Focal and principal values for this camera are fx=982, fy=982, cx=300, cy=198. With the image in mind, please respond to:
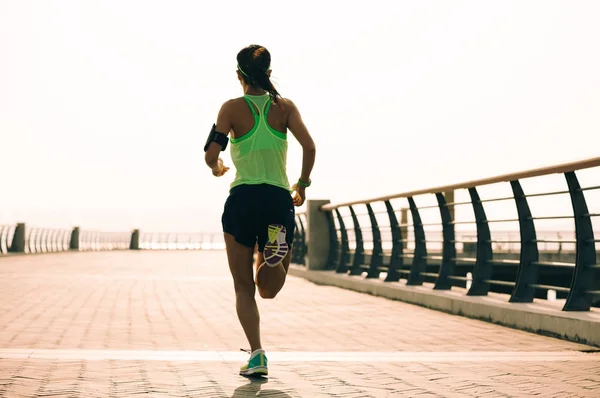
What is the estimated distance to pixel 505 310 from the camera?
927 centimetres

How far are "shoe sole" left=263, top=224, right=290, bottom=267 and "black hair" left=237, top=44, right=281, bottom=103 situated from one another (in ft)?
2.65

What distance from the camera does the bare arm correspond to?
586 cm

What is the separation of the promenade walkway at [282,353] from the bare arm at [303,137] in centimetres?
129

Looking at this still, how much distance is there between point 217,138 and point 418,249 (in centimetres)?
768

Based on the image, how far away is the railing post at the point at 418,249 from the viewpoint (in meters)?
13.0

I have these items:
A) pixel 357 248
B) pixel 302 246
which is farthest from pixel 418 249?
pixel 302 246

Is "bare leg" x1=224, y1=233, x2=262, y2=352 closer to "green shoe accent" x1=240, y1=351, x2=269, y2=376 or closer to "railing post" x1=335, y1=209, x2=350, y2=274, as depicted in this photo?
"green shoe accent" x1=240, y1=351, x2=269, y2=376

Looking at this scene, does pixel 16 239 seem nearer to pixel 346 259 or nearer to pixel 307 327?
pixel 346 259

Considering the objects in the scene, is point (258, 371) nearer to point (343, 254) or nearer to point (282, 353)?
point (282, 353)

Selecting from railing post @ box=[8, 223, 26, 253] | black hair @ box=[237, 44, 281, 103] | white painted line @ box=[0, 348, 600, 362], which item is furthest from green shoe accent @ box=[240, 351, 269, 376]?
railing post @ box=[8, 223, 26, 253]

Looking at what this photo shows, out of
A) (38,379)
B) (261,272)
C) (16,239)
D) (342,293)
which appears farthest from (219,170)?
(16,239)

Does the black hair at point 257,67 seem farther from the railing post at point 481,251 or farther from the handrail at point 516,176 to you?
the railing post at point 481,251

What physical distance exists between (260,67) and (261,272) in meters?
1.23

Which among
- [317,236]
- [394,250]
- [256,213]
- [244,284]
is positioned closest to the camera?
[256,213]
